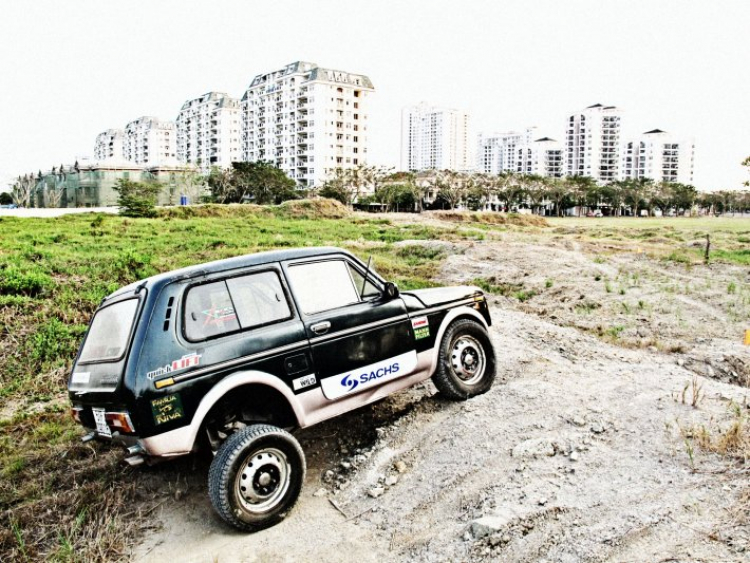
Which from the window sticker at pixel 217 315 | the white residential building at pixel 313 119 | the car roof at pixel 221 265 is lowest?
the window sticker at pixel 217 315

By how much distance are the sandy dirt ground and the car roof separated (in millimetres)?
1910

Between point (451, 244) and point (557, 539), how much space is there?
18.7 meters

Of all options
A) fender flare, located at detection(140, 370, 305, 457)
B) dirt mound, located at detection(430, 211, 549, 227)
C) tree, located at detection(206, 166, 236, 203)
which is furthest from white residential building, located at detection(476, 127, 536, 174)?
fender flare, located at detection(140, 370, 305, 457)

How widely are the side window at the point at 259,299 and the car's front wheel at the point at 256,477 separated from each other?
2.96 ft

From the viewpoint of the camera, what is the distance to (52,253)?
15.5 metres

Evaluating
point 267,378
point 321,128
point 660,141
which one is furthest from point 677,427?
point 660,141

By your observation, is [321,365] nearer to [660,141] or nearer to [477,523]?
[477,523]

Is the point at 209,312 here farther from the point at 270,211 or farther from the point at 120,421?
the point at 270,211

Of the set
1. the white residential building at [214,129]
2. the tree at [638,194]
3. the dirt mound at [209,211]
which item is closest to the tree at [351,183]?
the dirt mound at [209,211]

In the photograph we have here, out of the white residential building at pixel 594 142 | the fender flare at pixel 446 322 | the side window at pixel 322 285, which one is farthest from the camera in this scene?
the white residential building at pixel 594 142

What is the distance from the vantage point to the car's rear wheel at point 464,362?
6.10m

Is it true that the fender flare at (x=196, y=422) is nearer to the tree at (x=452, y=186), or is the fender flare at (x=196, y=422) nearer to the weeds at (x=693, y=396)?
the weeds at (x=693, y=396)

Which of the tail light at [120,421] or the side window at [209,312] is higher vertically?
the side window at [209,312]

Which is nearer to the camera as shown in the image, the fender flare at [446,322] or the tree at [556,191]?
the fender flare at [446,322]
